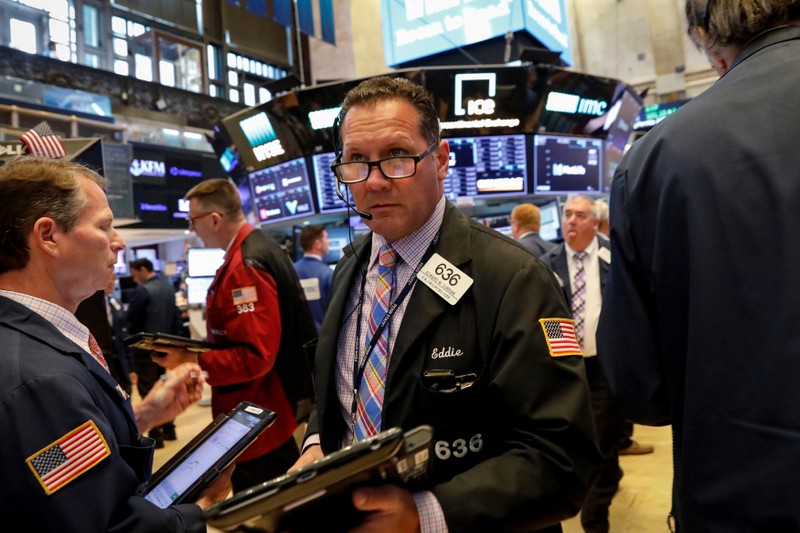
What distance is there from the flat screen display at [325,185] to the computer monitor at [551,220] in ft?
8.50

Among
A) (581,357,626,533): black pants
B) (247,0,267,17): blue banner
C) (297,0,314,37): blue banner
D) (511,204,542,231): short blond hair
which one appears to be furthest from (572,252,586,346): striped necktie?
(297,0,314,37): blue banner

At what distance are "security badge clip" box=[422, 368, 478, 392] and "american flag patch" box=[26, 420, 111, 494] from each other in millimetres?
663

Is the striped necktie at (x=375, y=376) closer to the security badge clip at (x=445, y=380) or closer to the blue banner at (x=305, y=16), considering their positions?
the security badge clip at (x=445, y=380)

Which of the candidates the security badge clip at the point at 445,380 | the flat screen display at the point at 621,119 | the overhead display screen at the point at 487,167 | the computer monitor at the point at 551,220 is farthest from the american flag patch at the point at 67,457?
the flat screen display at the point at 621,119

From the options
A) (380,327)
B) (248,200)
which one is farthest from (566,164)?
(380,327)

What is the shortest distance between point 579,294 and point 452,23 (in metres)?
5.92

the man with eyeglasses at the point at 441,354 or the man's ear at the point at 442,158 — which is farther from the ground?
the man's ear at the point at 442,158

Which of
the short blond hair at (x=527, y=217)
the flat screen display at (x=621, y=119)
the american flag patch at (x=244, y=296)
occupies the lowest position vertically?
the american flag patch at (x=244, y=296)

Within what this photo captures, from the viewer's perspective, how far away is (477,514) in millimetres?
1087

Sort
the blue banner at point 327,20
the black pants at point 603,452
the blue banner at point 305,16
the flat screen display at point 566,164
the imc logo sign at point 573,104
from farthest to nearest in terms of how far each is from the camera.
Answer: the blue banner at point 327,20 < the blue banner at point 305,16 < the flat screen display at point 566,164 < the imc logo sign at point 573,104 < the black pants at point 603,452

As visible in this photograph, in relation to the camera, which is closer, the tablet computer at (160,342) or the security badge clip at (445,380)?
the security badge clip at (445,380)

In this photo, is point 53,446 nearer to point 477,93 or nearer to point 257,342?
point 257,342

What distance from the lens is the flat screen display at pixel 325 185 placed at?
284 inches

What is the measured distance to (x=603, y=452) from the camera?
3.39m
